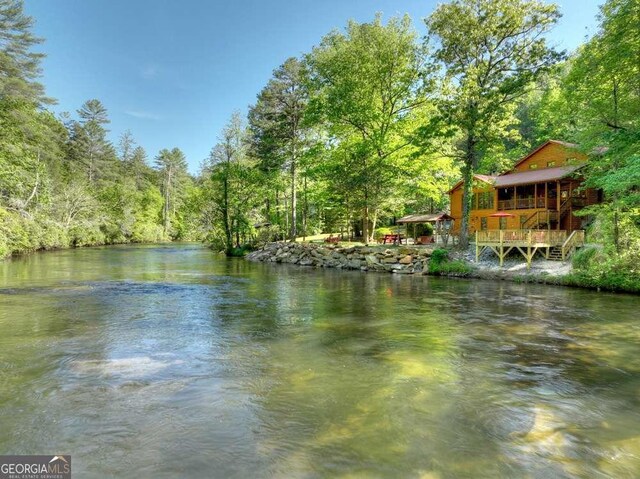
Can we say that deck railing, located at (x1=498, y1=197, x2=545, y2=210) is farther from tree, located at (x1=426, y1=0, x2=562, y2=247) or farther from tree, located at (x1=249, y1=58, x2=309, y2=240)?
tree, located at (x1=249, y1=58, x2=309, y2=240)

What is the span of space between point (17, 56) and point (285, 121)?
22.5 m

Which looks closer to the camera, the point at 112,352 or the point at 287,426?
the point at 287,426

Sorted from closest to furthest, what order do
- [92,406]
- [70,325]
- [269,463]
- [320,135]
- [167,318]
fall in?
1. [269,463]
2. [92,406]
3. [70,325]
4. [167,318]
5. [320,135]

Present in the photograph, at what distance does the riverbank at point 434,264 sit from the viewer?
16.2 m

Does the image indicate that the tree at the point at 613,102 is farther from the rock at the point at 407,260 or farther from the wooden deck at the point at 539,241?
the rock at the point at 407,260

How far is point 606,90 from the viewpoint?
17047 millimetres

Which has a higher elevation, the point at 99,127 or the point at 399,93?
the point at 99,127

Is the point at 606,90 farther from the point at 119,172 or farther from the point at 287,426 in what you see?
the point at 119,172

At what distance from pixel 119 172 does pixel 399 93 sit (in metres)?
54.2

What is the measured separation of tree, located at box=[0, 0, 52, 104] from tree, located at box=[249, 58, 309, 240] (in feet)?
61.3

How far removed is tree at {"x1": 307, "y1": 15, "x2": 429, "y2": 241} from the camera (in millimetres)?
26672

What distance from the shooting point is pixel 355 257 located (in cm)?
2480

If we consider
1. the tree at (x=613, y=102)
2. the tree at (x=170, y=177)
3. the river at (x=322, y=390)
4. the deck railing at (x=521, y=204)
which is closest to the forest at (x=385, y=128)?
the tree at (x=613, y=102)

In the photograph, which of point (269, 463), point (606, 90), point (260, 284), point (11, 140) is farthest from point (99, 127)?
point (269, 463)
